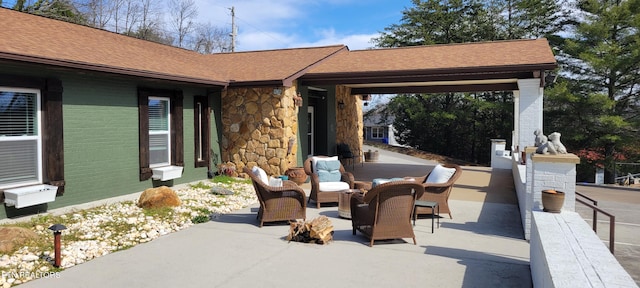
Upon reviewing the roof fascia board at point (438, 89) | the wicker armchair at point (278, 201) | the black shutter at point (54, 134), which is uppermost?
the roof fascia board at point (438, 89)

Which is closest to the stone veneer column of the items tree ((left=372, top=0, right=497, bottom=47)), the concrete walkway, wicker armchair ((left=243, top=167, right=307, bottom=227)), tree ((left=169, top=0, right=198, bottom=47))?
the concrete walkway

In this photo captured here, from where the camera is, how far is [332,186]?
7.70m

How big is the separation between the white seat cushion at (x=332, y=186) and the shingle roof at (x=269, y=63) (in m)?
3.33

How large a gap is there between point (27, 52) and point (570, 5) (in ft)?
80.8

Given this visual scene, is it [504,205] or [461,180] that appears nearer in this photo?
[504,205]

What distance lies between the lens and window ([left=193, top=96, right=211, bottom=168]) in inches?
402

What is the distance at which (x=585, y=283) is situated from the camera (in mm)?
2436

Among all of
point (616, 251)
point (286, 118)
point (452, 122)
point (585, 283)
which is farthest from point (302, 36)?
point (585, 283)

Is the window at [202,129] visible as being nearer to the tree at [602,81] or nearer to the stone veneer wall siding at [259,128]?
the stone veneer wall siding at [259,128]

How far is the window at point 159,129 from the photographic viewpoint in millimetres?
8539

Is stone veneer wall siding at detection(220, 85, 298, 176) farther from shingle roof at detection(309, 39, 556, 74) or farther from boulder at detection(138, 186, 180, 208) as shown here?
boulder at detection(138, 186, 180, 208)

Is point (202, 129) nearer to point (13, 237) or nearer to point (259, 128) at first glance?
point (259, 128)

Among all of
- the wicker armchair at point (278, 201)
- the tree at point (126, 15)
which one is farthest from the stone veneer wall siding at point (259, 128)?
the tree at point (126, 15)

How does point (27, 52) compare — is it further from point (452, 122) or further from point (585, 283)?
point (452, 122)
